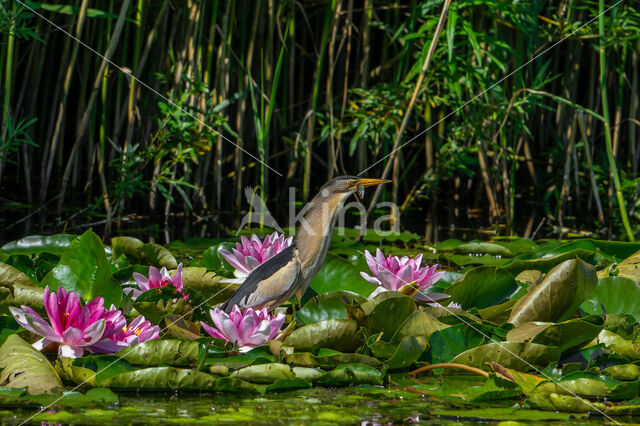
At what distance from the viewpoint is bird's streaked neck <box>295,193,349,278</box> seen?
2.71 m

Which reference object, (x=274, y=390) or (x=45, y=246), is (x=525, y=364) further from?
(x=45, y=246)

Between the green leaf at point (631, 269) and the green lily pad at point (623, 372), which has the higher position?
the green leaf at point (631, 269)

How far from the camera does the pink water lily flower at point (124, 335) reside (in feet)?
7.29

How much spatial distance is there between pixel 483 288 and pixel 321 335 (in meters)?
0.81

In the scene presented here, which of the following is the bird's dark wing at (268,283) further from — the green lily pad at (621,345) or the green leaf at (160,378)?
the green lily pad at (621,345)

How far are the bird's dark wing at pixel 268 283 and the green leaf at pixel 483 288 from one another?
0.64m

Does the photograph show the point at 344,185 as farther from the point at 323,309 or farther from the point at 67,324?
the point at 67,324

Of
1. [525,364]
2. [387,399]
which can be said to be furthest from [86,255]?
[525,364]

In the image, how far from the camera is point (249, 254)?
9.87 feet

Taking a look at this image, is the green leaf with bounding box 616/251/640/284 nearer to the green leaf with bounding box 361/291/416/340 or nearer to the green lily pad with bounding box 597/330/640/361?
the green lily pad with bounding box 597/330/640/361

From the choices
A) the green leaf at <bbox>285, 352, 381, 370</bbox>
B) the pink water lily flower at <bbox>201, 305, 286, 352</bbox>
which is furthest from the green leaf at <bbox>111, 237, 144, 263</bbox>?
the green leaf at <bbox>285, 352, 381, 370</bbox>

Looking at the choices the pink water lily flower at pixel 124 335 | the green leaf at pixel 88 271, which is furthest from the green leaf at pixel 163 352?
the green leaf at pixel 88 271

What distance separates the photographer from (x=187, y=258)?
377cm

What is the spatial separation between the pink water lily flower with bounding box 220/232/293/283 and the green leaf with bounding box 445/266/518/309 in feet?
2.50
